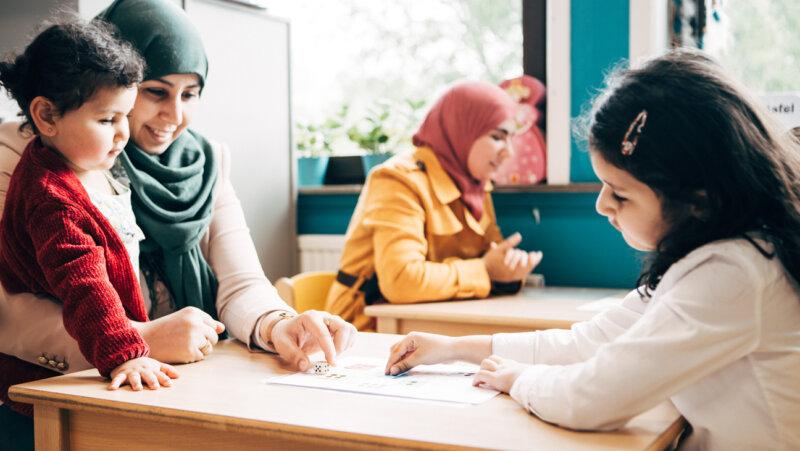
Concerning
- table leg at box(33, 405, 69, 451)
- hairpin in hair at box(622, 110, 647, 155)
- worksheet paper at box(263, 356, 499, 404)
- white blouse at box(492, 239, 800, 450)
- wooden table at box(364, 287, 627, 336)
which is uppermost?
hairpin in hair at box(622, 110, 647, 155)

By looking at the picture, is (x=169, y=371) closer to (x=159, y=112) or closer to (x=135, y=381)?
(x=135, y=381)

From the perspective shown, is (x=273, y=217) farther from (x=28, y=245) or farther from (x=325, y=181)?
(x=28, y=245)

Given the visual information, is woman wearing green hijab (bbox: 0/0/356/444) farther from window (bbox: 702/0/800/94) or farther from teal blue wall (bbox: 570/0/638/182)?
window (bbox: 702/0/800/94)

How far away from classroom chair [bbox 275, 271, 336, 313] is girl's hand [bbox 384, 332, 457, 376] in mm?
1071

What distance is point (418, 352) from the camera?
47.0 inches

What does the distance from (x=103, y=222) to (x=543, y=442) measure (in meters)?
0.80

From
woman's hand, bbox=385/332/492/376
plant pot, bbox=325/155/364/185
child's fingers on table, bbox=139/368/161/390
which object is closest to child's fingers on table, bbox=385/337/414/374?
woman's hand, bbox=385/332/492/376

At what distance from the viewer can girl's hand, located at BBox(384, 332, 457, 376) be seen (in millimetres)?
1181

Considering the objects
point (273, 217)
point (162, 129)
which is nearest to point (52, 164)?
point (162, 129)

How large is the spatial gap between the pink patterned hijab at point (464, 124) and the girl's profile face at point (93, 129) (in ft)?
4.61

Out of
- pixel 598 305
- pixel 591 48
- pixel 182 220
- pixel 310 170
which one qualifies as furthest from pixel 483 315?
pixel 310 170

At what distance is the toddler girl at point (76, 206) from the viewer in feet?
3.68

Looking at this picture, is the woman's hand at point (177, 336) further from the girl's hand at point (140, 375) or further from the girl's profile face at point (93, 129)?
the girl's profile face at point (93, 129)

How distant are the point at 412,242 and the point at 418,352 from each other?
1.12 m
